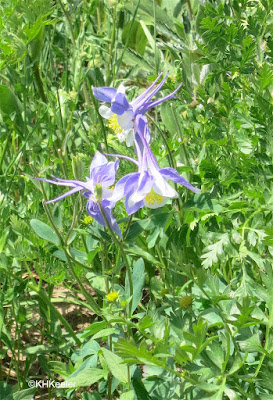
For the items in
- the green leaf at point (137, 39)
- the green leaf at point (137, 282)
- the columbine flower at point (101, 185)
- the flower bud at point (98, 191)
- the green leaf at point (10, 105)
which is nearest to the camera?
the flower bud at point (98, 191)

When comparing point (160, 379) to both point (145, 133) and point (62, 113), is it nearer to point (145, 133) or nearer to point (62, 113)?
point (145, 133)

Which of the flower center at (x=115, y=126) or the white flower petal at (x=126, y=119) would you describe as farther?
the flower center at (x=115, y=126)

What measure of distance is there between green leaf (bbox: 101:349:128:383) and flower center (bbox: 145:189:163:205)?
0.33 meters

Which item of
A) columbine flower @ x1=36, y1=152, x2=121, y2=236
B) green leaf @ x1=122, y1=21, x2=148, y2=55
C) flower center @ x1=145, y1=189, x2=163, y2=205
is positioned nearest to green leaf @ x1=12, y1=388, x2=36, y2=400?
columbine flower @ x1=36, y1=152, x2=121, y2=236

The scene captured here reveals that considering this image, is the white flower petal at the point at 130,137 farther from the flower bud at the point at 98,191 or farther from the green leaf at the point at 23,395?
the green leaf at the point at 23,395

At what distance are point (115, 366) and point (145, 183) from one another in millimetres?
401

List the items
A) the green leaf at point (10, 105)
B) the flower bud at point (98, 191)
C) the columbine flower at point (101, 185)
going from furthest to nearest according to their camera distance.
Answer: the green leaf at point (10, 105) → the columbine flower at point (101, 185) → the flower bud at point (98, 191)

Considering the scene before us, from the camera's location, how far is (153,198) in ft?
4.09

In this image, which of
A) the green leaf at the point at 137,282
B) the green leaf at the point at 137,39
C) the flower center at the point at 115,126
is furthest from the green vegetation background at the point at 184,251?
the green leaf at the point at 137,39

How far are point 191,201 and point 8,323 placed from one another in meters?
0.73

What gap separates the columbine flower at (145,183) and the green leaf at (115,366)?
31 cm

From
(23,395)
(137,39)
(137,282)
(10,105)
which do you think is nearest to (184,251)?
(137,282)

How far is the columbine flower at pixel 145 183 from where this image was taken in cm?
118

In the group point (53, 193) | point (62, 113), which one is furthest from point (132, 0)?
point (53, 193)
